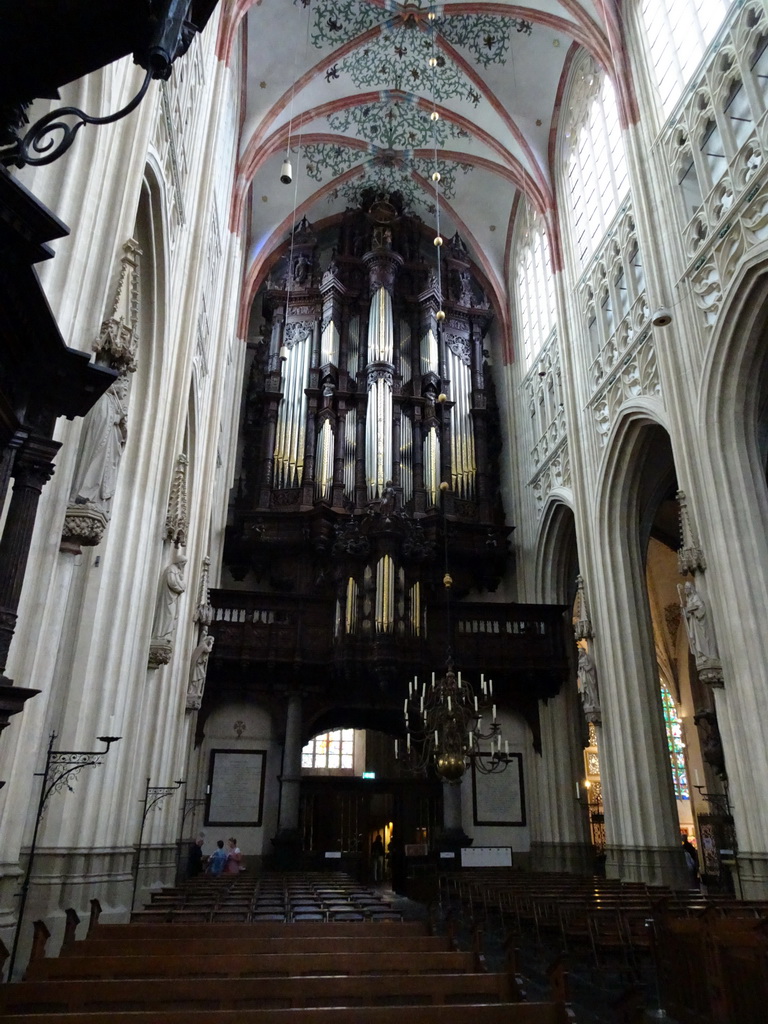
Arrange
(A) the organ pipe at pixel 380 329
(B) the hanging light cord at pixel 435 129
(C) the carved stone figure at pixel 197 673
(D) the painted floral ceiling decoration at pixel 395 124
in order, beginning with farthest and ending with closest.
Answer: (A) the organ pipe at pixel 380 329 → (D) the painted floral ceiling decoration at pixel 395 124 → (B) the hanging light cord at pixel 435 129 → (C) the carved stone figure at pixel 197 673

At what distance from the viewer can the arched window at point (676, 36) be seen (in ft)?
43.0

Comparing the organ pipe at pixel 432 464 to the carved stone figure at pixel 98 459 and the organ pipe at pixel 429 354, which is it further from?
the carved stone figure at pixel 98 459

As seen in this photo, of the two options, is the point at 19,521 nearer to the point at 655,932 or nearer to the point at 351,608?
the point at 655,932

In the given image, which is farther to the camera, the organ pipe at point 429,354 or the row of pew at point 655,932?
the organ pipe at point 429,354

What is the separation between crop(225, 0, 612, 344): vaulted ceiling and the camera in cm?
1903

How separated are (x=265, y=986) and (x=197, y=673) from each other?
11187 mm

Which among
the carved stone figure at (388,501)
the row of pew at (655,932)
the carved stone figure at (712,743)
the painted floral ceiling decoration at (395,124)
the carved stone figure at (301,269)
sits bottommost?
the row of pew at (655,932)

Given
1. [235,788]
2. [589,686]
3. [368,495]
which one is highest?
[368,495]

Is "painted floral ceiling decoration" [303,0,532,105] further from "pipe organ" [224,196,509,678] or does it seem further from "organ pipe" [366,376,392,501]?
"organ pipe" [366,376,392,501]

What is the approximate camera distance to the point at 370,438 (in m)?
21.2

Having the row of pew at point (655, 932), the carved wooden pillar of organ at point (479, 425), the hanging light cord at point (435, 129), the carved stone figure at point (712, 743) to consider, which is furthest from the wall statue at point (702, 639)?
the carved wooden pillar of organ at point (479, 425)

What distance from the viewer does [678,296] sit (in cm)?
1308

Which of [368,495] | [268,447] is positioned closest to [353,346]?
[268,447]

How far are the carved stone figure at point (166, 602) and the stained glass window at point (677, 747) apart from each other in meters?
18.6
